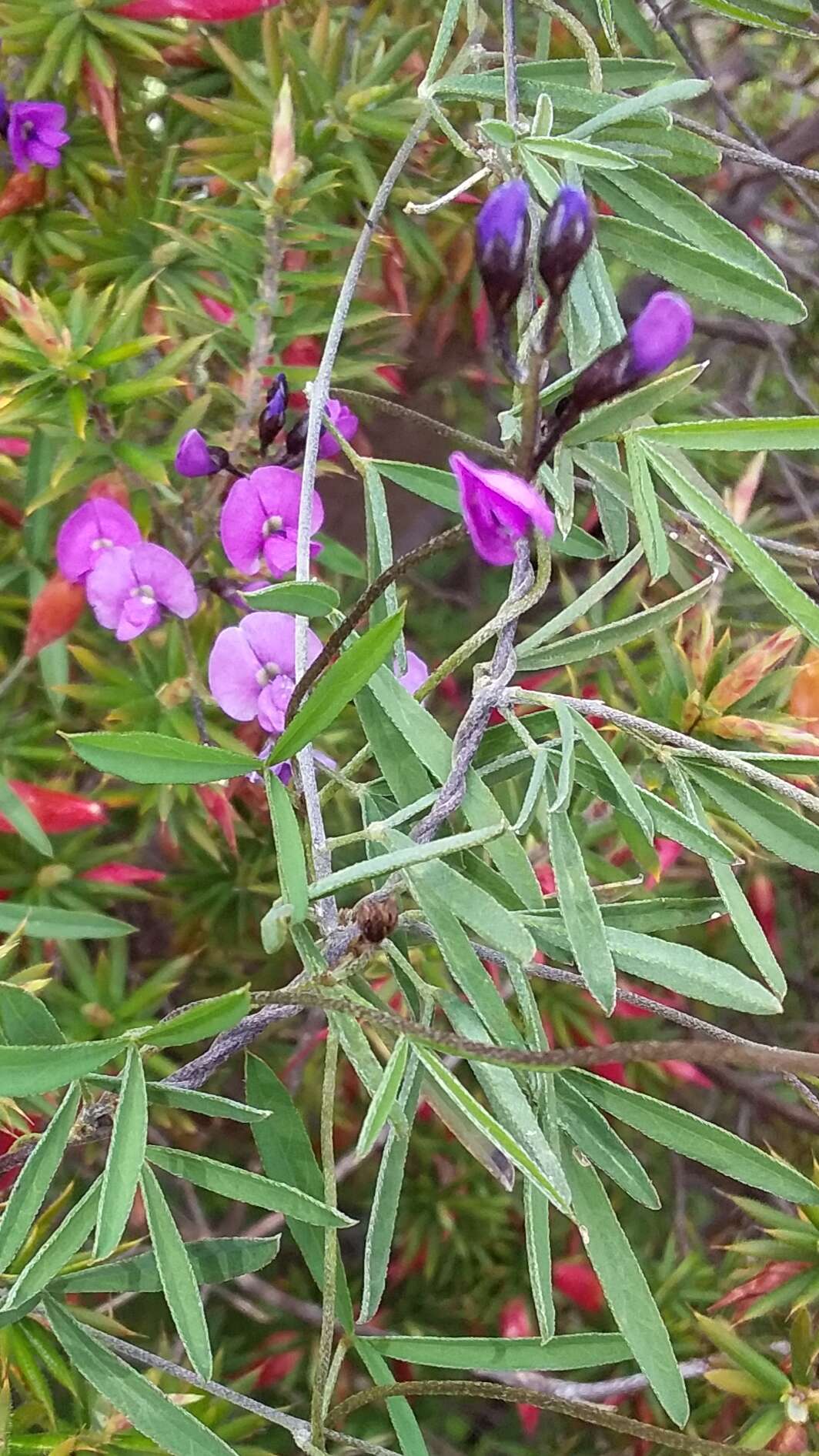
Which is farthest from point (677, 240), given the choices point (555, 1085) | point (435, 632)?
point (435, 632)

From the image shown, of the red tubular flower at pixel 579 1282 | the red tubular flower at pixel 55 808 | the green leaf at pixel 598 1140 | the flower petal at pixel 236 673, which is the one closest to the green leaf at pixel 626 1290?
the green leaf at pixel 598 1140

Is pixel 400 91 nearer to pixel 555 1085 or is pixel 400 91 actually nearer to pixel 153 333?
pixel 153 333

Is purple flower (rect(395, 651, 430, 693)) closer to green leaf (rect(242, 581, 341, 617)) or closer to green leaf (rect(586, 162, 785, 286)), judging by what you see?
green leaf (rect(242, 581, 341, 617))

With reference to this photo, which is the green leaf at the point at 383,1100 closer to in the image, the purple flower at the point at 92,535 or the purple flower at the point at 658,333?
the purple flower at the point at 658,333

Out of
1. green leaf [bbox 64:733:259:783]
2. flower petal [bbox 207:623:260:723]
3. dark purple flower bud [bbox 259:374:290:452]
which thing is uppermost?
dark purple flower bud [bbox 259:374:290:452]

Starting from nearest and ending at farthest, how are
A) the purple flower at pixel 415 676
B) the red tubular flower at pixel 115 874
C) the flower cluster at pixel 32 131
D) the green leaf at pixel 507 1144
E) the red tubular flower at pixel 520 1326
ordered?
the green leaf at pixel 507 1144
the purple flower at pixel 415 676
the flower cluster at pixel 32 131
the red tubular flower at pixel 115 874
the red tubular flower at pixel 520 1326

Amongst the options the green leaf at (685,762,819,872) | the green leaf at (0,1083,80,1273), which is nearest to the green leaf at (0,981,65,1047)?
the green leaf at (0,1083,80,1273)

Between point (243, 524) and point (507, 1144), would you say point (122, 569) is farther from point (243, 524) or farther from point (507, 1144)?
point (507, 1144)
